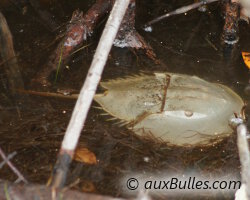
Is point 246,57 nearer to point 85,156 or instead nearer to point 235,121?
point 235,121

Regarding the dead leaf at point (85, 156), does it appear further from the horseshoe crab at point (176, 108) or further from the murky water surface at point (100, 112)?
the horseshoe crab at point (176, 108)

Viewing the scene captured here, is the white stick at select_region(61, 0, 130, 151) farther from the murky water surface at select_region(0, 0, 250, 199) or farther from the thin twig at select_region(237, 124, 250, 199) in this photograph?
the thin twig at select_region(237, 124, 250, 199)

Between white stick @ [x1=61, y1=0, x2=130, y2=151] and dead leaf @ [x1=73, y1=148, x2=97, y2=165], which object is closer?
white stick @ [x1=61, y1=0, x2=130, y2=151]

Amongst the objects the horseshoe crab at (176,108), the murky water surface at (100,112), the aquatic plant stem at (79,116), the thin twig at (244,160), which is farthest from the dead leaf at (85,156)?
the thin twig at (244,160)

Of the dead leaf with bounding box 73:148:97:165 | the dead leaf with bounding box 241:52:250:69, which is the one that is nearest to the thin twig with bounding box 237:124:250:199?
the dead leaf with bounding box 73:148:97:165

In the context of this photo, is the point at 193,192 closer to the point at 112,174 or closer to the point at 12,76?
the point at 112,174

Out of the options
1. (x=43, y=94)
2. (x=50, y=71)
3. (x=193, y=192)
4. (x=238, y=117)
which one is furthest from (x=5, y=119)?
(x=238, y=117)
